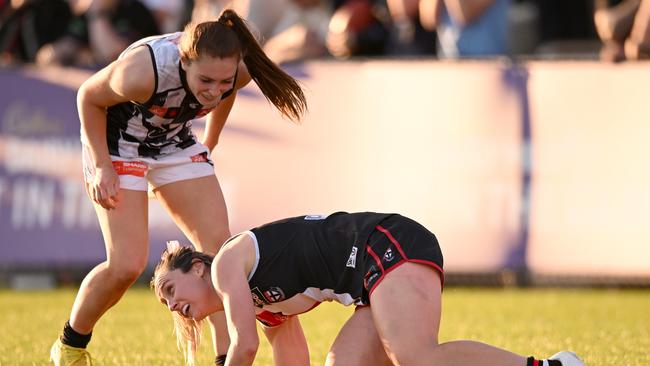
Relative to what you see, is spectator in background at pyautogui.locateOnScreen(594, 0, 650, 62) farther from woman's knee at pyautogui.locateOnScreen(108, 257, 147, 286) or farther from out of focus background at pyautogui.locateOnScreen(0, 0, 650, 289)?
woman's knee at pyautogui.locateOnScreen(108, 257, 147, 286)

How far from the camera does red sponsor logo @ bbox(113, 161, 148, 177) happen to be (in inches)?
252

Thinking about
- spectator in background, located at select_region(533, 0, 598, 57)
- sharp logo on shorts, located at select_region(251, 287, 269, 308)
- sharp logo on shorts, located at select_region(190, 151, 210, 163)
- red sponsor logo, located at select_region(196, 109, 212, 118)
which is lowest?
spectator in background, located at select_region(533, 0, 598, 57)

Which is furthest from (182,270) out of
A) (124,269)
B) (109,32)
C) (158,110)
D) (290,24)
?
(290,24)

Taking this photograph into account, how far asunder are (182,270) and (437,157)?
206 inches

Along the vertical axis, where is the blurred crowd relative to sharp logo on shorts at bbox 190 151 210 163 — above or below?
below

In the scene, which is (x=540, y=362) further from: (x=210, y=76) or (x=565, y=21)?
(x=565, y=21)

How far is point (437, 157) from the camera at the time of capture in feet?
34.7

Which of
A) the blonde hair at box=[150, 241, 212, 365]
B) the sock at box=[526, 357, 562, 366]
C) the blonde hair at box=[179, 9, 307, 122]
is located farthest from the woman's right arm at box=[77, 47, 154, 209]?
the sock at box=[526, 357, 562, 366]

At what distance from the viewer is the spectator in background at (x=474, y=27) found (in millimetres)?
11648

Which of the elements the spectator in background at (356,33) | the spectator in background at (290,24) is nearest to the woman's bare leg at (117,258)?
the spectator in background at (290,24)

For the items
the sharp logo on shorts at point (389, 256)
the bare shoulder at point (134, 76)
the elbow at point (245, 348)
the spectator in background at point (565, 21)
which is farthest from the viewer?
the spectator in background at point (565, 21)

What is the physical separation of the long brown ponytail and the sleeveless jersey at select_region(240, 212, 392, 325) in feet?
2.98

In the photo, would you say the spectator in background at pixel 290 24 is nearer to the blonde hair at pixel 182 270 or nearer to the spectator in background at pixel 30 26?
the spectator in background at pixel 30 26

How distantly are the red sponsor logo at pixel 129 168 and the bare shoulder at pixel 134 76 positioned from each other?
0.37 metres
